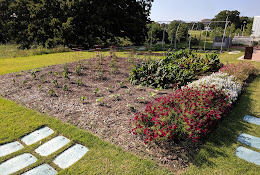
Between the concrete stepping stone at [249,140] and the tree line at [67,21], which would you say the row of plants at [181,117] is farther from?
the tree line at [67,21]

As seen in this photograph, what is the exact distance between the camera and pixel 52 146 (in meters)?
3.25

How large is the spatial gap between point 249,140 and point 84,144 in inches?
123

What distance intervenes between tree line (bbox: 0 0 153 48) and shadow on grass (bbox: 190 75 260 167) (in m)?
14.7

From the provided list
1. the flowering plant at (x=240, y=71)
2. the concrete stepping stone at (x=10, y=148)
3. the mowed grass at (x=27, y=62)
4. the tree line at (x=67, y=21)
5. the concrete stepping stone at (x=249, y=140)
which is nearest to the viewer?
the concrete stepping stone at (x=10, y=148)

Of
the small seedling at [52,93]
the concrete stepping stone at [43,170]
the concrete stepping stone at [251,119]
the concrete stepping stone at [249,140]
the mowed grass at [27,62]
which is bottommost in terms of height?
the concrete stepping stone at [43,170]

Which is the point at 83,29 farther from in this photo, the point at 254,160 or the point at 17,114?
the point at 254,160

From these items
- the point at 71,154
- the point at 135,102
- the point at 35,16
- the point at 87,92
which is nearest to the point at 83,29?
the point at 35,16

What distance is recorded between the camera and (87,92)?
19.0 feet

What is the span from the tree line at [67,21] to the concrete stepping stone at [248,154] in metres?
15.9

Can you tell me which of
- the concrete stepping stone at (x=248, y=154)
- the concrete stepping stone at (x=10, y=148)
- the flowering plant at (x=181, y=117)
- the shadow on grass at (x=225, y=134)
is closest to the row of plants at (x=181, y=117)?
the flowering plant at (x=181, y=117)

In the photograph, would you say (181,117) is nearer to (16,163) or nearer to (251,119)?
(251,119)

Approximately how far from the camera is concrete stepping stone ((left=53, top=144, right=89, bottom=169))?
2855 mm

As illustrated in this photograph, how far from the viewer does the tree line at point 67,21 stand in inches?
650

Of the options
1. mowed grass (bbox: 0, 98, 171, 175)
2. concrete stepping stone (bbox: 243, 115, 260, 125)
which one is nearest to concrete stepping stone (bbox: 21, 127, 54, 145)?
mowed grass (bbox: 0, 98, 171, 175)
